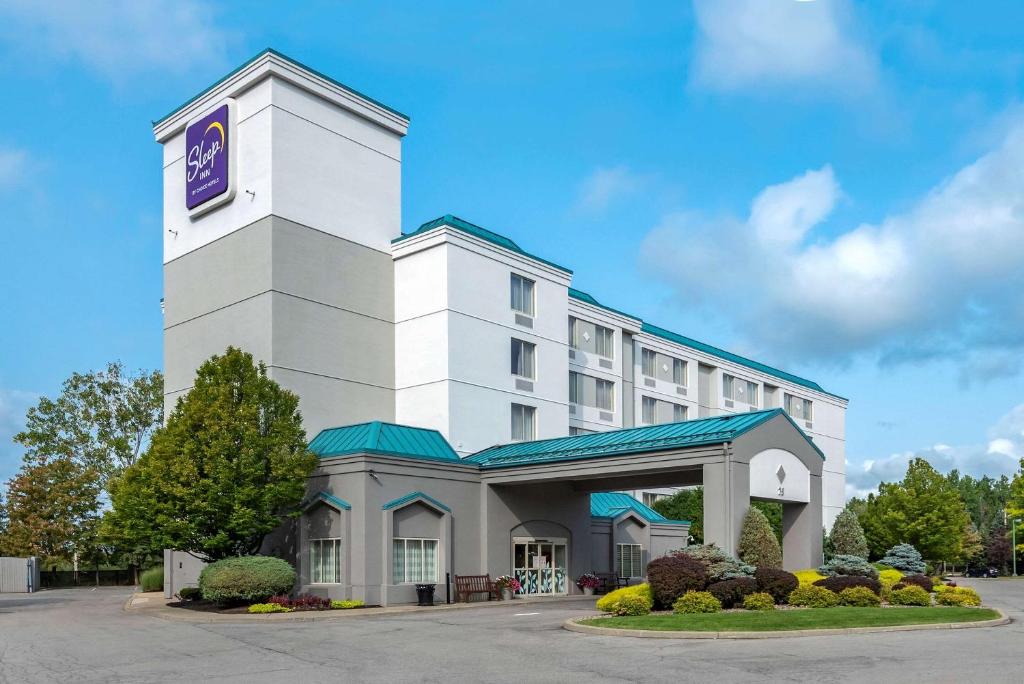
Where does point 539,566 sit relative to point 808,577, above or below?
below

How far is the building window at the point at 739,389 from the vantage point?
224ft

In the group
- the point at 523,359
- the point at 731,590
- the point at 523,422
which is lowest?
the point at 731,590

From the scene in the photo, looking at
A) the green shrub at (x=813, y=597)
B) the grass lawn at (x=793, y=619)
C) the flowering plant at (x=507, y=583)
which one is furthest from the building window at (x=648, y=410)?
the grass lawn at (x=793, y=619)

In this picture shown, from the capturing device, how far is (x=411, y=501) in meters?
34.5

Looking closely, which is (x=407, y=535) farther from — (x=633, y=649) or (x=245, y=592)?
(x=633, y=649)

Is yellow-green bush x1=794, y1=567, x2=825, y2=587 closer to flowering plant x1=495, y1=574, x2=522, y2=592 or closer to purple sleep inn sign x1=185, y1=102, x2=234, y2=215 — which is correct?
flowering plant x1=495, y1=574, x2=522, y2=592

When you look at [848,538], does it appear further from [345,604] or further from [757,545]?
[345,604]

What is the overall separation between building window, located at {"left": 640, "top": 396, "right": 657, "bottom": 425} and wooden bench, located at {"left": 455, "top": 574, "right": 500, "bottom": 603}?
24166mm

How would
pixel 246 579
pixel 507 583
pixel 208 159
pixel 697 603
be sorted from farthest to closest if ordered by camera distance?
1. pixel 208 159
2. pixel 507 583
3. pixel 246 579
4. pixel 697 603

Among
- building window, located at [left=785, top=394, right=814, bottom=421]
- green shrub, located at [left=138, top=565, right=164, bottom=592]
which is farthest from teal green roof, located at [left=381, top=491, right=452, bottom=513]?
building window, located at [left=785, top=394, right=814, bottom=421]

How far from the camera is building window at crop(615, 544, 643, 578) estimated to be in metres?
44.5

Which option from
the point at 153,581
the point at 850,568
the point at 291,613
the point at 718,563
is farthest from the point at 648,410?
the point at 291,613

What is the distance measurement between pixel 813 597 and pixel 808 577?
3.05 metres

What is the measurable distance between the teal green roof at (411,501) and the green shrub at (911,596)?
1560cm
